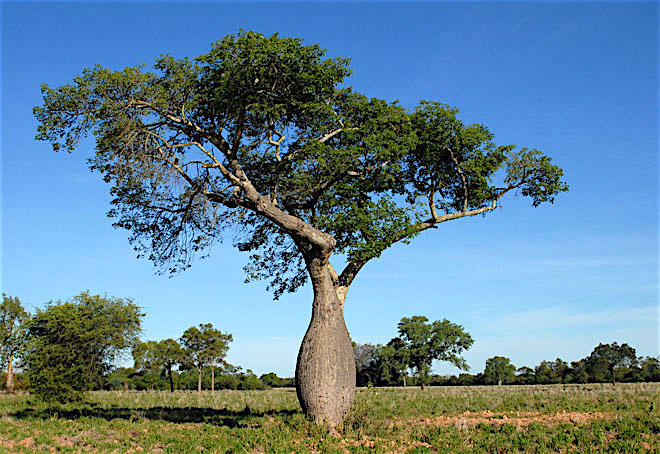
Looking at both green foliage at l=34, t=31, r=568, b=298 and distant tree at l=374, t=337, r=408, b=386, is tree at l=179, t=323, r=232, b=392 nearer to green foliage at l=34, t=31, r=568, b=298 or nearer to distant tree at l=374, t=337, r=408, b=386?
distant tree at l=374, t=337, r=408, b=386

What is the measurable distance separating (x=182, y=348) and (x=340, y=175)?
43991 mm

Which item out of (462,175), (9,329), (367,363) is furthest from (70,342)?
(367,363)

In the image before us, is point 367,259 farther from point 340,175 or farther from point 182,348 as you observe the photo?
point 182,348

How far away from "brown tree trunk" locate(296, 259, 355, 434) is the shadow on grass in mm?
2011

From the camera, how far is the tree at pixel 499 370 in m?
65.1

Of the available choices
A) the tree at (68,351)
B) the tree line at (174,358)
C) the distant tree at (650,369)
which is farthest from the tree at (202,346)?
the distant tree at (650,369)

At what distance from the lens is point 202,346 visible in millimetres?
54500

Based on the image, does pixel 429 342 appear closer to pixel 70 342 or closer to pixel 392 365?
pixel 392 365

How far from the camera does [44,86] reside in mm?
14305

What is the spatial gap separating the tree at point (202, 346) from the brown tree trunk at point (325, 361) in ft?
139

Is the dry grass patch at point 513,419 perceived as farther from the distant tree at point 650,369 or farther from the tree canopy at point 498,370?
the tree canopy at point 498,370

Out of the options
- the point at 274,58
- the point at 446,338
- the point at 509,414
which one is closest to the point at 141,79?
the point at 274,58

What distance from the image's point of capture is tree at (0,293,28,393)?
4353cm

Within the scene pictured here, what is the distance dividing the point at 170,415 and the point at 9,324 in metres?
34.5
